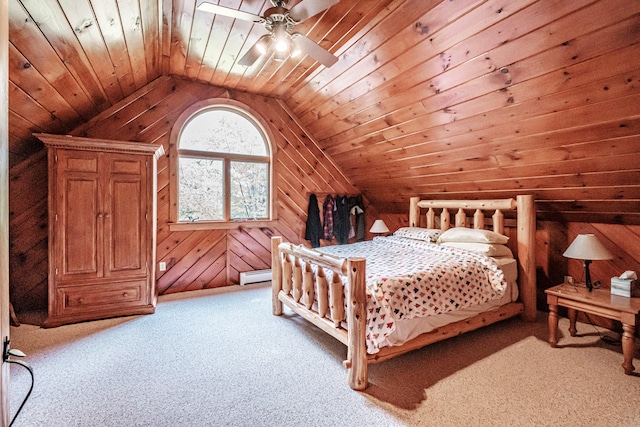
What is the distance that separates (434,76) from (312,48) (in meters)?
1.13

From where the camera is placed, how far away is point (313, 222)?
15.8ft

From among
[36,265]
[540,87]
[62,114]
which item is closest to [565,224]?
[540,87]

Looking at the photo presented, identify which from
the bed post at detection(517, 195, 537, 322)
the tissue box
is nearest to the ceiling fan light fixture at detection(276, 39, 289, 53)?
the bed post at detection(517, 195, 537, 322)

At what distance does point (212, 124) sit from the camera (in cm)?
426

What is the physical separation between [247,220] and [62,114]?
7.46 ft

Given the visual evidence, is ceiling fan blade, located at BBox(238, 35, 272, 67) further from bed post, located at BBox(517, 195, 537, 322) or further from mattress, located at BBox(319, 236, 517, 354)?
bed post, located at BBox(517, 195, 537, 322)

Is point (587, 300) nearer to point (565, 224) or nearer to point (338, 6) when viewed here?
point (565, 224)

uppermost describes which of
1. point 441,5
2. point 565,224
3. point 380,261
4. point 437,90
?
point 441,5

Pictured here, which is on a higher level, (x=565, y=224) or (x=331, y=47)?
(x=331, y=47)

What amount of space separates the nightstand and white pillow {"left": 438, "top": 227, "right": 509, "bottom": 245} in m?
0.68

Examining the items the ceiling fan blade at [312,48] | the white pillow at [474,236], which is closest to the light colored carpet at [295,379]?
the white pillow at [474,236]

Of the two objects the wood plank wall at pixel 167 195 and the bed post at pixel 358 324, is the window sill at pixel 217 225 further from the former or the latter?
the bed post at pixel 358 324

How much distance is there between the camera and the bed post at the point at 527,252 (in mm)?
3094

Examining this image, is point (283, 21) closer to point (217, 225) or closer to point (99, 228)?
point (99, 228)
